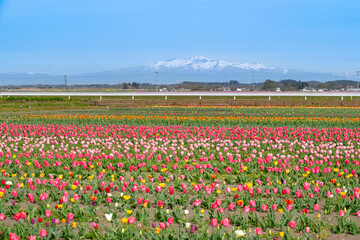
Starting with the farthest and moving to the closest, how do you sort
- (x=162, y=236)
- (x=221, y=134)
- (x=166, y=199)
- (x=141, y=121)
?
(x=141, y=121) < (x=221, y=134) < (x=166, y=199) < (x=162, y=236)

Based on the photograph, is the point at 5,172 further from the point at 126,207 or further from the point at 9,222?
the point at 126,207

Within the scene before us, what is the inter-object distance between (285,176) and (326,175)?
1033mm

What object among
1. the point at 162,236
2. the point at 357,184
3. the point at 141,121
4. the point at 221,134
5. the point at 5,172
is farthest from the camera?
the point at 141,121

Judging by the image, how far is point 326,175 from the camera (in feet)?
30.9

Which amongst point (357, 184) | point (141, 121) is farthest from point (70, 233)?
point (141, 121)

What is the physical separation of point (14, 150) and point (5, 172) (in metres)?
3.05

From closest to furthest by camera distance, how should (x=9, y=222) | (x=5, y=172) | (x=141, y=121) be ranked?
(x=9, y=222) → (x=5, y=172) → (x=141, y=121)

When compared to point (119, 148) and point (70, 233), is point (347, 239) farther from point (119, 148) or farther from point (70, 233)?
point (119, 148)

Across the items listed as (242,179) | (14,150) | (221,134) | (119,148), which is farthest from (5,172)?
(221,134)

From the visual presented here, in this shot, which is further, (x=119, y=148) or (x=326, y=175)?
(x=119, y=148)

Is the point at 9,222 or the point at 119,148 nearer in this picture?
the point at 9,222

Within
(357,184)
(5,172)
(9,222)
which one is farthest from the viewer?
(5,172)

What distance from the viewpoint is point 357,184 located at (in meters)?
8.47

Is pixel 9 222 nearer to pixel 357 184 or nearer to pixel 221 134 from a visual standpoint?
pixel 357 184
